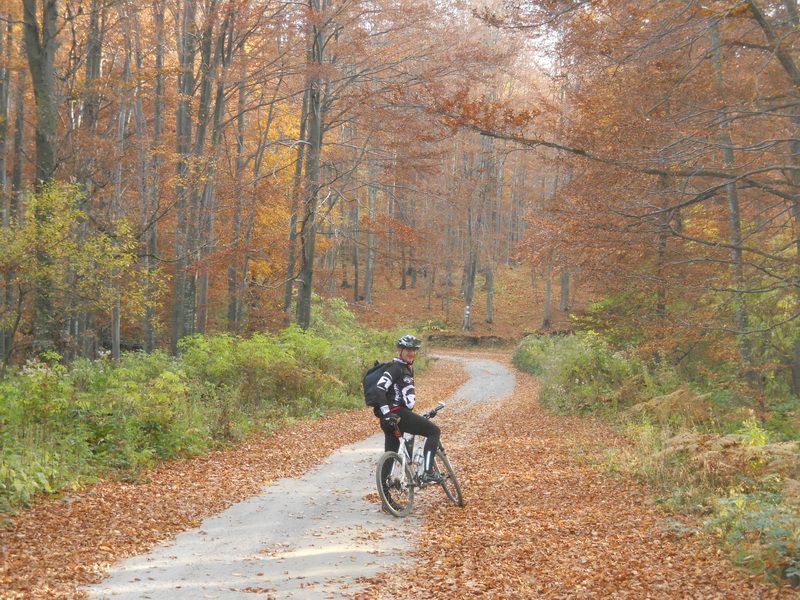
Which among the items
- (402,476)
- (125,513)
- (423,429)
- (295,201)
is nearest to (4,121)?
(295,201)

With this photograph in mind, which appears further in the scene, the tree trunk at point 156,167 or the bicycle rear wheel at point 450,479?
the tree trunk at point 156,167

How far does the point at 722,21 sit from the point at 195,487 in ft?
31.7

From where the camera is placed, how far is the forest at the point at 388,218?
1014 cm

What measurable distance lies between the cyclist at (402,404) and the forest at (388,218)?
9.96 feet

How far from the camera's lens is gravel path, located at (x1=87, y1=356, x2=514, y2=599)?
5.39 metres

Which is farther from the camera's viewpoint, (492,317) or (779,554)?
(492,317)

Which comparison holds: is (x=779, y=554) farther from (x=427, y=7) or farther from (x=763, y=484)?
(x=427, y=7)

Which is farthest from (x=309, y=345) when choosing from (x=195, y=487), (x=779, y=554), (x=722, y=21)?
(x=779, y=554)

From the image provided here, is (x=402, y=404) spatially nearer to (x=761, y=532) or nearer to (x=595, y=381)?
(x=761, y=532)

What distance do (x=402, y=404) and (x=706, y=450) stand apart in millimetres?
3709

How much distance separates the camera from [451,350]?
1559 inches

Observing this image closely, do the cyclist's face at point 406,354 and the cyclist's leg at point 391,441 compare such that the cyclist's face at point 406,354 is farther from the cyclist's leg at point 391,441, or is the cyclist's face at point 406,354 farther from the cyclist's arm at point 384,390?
the cyclist's leg at point 391,441

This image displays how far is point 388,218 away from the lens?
2097 cm

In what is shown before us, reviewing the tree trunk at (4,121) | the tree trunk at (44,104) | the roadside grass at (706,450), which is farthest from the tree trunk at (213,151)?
the roadside grass at (706,450)
